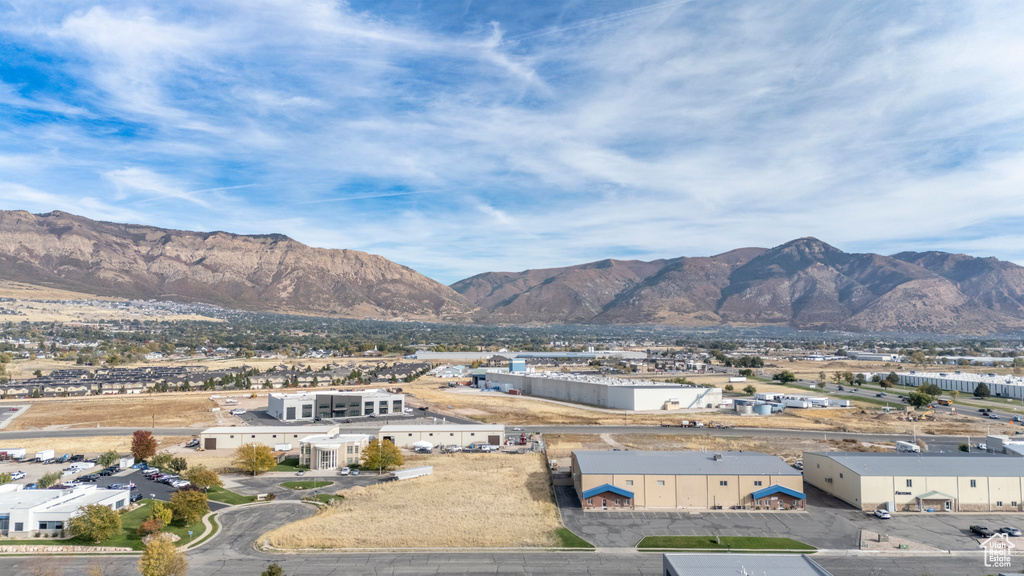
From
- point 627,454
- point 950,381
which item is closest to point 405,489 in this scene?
point 627,454

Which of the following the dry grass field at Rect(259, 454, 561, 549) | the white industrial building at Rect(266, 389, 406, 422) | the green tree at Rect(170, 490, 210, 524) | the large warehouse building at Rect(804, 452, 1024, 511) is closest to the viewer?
the dry grass field at Rect(259, 454, 561, 549)

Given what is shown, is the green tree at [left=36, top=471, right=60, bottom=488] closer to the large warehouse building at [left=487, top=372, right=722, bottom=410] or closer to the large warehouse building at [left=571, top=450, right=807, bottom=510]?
the large warehouse building at [left=571, top=450, right=807, bottom=510]

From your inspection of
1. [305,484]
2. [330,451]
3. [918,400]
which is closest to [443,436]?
[330,451]

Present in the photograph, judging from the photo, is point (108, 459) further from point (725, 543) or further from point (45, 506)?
point (725, 543)

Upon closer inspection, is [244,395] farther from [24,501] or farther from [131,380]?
[24,501]

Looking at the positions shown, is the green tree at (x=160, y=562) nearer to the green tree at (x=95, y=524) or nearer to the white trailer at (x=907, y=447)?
the green tree at (x=95, y=524)

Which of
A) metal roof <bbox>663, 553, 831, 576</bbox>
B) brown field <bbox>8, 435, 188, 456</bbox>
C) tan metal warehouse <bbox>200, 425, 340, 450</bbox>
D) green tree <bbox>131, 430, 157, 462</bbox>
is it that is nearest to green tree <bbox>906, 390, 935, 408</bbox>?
metal roof <bbox>663, 553, 831, 576</bbox>
